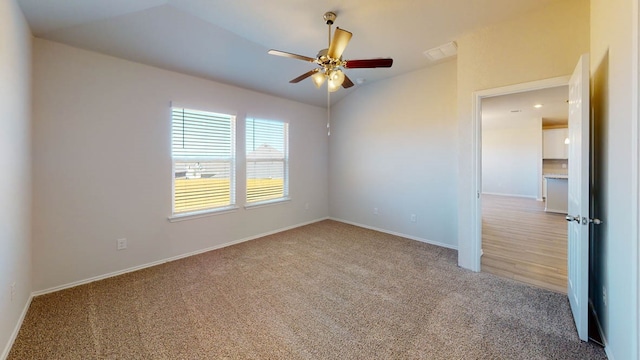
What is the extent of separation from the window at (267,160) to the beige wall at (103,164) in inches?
25.8

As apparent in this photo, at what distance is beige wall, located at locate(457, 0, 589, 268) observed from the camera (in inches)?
95.9

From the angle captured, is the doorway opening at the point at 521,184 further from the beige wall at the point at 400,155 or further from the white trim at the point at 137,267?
the white trim at the point at 137,267

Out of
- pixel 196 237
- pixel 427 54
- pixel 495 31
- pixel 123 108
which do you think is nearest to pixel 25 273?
pixel 196 237

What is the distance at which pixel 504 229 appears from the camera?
16.0 ft

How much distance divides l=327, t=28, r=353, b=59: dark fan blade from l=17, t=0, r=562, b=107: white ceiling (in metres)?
0.64

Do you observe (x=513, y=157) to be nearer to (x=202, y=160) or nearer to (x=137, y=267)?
(x=202, y=160)

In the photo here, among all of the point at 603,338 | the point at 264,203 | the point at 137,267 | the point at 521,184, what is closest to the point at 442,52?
the point at 603,338

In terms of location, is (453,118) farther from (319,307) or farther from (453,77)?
(319,307)

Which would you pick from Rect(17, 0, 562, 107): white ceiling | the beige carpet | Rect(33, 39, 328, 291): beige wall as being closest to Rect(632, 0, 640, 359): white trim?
the beige carpet

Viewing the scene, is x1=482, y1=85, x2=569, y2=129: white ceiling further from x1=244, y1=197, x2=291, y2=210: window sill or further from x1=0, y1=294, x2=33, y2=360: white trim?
x1=0, y1=294, x2=33, y2=360: white trim

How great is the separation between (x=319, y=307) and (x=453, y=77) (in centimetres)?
A: 366

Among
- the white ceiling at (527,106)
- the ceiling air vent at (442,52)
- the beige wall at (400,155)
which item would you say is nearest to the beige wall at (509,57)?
the ceiling air vent at (442,52)

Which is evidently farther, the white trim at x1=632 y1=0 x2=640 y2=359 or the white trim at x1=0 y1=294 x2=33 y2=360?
the white trim at x1=0 y1=294 x2=33 y2=360

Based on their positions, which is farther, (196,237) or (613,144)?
(196,237)
